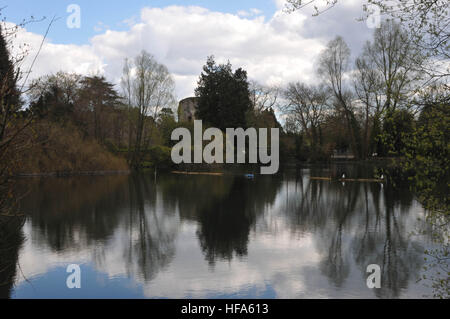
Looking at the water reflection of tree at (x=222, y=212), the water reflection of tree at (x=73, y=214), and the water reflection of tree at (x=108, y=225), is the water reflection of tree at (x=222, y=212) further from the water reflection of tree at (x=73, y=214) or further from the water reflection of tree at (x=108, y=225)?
the water reflection of tree at (x=73, y=214)

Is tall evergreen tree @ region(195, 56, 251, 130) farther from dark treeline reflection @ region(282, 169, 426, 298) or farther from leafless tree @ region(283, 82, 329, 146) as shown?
dark treeline reflection @ region(282, 169, 426, 298)

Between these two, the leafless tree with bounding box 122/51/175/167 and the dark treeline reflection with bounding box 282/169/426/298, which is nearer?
the dark treeline reflection with bounding box 282/169/426/298

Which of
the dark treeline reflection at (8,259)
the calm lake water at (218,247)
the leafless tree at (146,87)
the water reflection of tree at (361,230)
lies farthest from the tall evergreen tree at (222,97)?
the dark treeline reflection at (8,259)

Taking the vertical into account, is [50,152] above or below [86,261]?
above

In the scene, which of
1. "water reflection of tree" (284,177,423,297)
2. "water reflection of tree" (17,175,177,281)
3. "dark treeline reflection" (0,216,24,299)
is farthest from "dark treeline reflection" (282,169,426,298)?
"dark treeline reflection" (0,216,24,299)

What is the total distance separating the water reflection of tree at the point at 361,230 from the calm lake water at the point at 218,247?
3 cm

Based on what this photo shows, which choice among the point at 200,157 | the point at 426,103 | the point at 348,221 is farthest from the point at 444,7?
the point at 200,157

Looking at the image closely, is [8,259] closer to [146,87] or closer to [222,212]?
[222,212]

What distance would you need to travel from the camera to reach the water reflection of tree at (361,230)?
7.47 metres

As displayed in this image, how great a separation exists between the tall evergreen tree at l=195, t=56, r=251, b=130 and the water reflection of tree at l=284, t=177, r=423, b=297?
23034 mm

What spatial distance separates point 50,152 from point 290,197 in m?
19.4

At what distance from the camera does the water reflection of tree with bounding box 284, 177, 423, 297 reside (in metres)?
7.47
